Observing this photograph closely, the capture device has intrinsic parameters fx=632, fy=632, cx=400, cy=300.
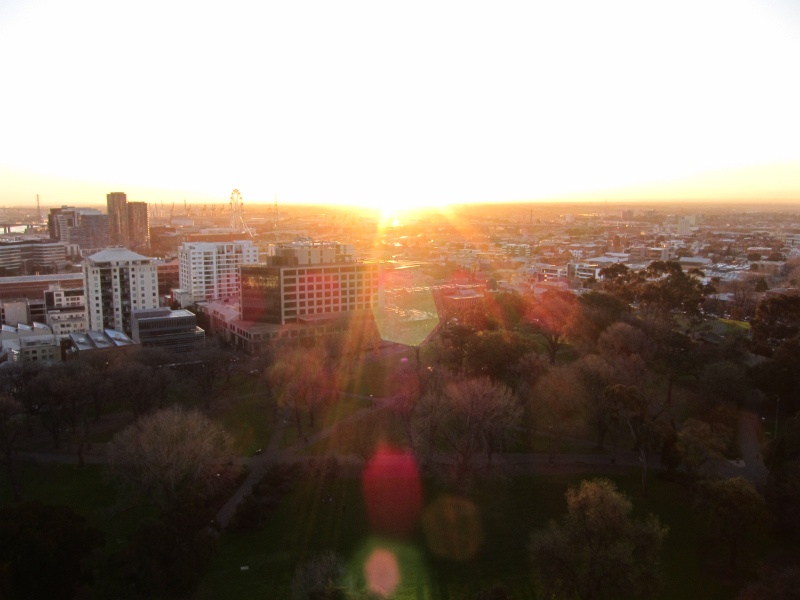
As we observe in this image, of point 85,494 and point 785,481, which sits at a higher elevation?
point 785,481

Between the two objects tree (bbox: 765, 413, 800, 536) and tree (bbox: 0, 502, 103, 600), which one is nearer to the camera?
tree (bbox: 0, 502, 103, 600)

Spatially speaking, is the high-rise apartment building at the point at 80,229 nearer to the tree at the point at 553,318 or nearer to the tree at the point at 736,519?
the tree at the point at 553,318

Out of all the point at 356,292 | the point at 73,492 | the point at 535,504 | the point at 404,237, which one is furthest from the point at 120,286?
the point at 404,237

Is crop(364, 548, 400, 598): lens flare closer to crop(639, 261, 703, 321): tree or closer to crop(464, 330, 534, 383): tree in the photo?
crop(464, 330, 534, 383): tree

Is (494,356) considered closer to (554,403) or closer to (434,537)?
(554,403)

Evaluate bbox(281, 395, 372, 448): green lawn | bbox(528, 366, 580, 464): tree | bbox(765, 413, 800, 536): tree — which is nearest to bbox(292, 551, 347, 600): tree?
bbox(281, 395, 372, 448): green lawn

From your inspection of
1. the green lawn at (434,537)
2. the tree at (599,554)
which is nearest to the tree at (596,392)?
the green lawn at (434,537)

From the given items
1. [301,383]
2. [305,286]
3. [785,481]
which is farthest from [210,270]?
[785,481]
